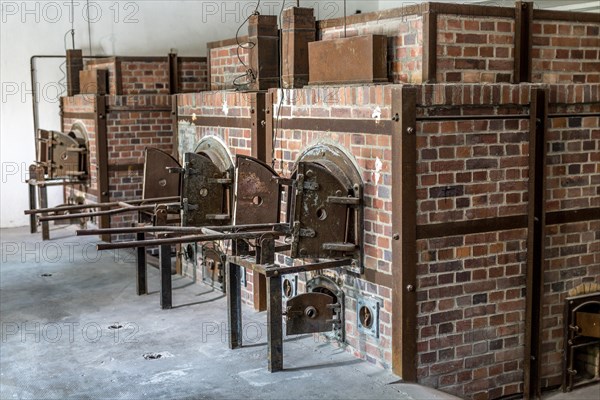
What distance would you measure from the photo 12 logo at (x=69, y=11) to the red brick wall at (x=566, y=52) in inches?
248

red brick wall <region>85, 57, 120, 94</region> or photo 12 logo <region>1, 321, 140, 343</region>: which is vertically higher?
red brick wall <region>85, 57, 120, 94</region>

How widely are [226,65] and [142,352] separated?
2.92 meters

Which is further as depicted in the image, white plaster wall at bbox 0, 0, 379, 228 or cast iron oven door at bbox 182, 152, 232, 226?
white plaster wall at bbox 0, 0, 379, 228

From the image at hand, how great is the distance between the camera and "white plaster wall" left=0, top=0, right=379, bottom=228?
372 inches

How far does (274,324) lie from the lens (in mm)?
4398

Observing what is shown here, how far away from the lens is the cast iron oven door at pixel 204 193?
18.3 feet

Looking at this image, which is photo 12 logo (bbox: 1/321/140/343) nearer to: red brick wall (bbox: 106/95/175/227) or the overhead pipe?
red brick wall (bbox: 106/95/175/227)

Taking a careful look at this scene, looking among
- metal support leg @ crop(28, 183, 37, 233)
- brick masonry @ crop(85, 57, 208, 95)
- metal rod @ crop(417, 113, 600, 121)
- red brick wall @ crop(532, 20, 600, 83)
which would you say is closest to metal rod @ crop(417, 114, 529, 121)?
metal rod @ crop(417, 113, 600, 121)

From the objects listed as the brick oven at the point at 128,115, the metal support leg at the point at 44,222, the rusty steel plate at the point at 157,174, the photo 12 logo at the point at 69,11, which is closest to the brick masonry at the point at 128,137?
the brick oven at the point at 128,115

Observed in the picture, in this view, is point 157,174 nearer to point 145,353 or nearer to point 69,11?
point 145,353

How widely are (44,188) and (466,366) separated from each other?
561 cm

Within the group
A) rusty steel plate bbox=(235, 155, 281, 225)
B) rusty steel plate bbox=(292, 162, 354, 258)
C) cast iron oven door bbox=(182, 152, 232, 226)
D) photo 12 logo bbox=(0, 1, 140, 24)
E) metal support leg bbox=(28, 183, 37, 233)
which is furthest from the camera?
photo 12 logo bbox=(0, 1, 140, 24)

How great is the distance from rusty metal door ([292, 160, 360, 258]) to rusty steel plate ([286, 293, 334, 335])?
0.26 meters

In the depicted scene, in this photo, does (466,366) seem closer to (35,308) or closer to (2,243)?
(35,308)
